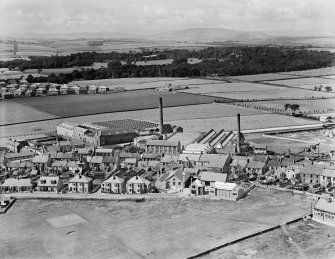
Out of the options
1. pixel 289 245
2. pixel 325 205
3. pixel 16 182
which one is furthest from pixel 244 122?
pixel 289 245

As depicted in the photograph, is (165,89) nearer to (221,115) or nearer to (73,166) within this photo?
(221,115)

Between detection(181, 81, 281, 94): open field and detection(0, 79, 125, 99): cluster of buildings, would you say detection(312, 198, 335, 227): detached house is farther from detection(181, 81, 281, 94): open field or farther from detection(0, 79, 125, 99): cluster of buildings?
detection(0, 79, 125, 99): cluster of buildings

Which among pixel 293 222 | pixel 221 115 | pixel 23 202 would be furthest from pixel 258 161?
pixel 221 115

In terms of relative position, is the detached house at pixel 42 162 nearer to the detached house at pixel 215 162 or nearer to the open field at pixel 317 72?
the detached house at pixel 215 162

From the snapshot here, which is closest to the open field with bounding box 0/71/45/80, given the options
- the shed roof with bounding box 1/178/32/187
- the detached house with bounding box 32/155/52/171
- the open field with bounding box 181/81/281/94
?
the open field with bounding box 181/81/281/94

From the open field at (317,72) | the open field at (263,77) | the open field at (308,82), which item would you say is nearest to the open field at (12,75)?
the open field at (263,77)
